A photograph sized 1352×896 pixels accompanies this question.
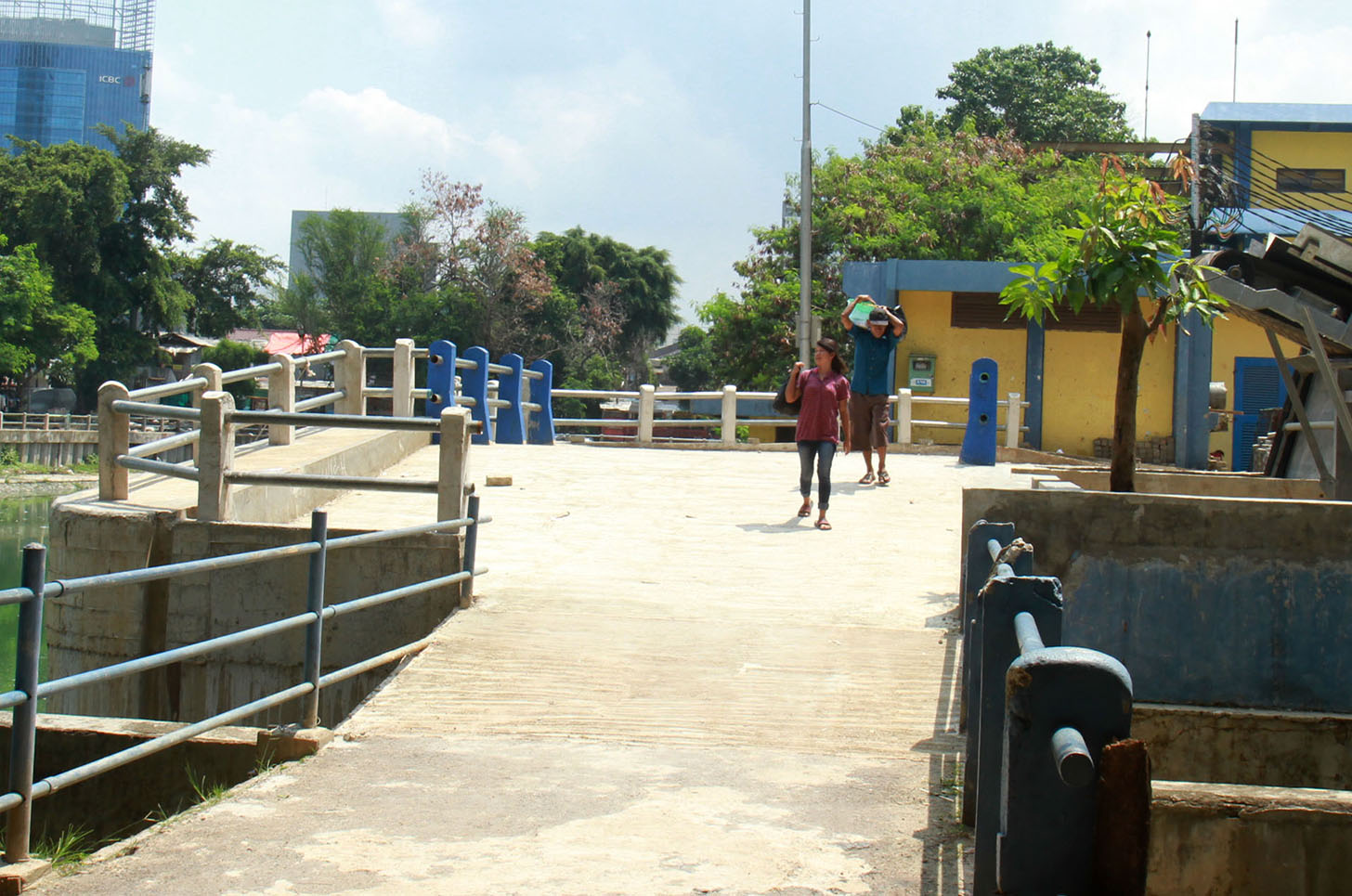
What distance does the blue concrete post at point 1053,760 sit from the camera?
2305 mm

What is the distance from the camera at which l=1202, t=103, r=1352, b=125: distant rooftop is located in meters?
31.3

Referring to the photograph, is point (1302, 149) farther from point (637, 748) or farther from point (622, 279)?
point (622, 279)

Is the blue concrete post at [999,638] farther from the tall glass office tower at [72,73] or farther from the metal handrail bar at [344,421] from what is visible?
the tall glass office tower at [72,73]

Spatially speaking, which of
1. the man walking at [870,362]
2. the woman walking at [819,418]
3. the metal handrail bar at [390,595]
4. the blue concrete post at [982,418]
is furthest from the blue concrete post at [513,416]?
the metal handrail bar at [390,595]

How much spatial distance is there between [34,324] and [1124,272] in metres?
58.8

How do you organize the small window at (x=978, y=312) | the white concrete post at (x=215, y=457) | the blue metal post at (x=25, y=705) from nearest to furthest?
the blue metal post at (x=25, y=705) < the white concrete post at (x=215, y=457) < the small window at (x=978, y=312)

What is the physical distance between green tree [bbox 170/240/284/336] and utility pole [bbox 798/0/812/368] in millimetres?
45413

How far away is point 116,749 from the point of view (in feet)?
17.8

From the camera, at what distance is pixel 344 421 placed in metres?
8.09

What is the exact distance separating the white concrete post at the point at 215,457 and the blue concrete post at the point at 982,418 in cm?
1097

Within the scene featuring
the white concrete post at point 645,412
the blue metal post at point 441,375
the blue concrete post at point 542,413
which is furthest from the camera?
the white concrete post at point 645,412

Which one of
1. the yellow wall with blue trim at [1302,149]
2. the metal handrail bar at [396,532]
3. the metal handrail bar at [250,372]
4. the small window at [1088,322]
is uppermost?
the yellow wall with blue trim at [1302,149]

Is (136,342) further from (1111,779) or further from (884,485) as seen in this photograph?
(1111,779)

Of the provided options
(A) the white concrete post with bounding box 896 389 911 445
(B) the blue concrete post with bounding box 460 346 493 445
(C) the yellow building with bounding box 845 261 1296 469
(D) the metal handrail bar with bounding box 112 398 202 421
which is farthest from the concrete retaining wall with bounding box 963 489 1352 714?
(C) the yellow building with bounding box 845 261 1296 469
